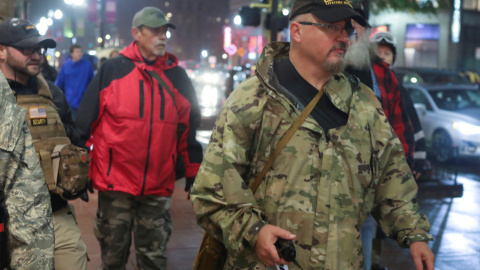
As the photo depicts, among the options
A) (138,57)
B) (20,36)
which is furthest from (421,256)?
(138,57)

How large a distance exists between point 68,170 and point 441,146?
11.6 meters

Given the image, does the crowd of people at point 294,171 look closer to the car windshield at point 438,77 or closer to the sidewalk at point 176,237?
the sidewalk at point 176,237

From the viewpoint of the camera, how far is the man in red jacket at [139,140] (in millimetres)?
5289

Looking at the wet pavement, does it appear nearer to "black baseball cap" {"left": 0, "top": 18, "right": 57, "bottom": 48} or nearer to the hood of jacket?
the hood of jacket

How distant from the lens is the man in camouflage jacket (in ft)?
9.51

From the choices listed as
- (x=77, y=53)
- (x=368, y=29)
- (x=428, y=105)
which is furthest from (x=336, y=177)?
(x=428, y=105)

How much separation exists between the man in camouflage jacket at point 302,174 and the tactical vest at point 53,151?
1.36m

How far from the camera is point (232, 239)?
2.80 meters

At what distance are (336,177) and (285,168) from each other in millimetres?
213

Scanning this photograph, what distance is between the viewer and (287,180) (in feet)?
9.59

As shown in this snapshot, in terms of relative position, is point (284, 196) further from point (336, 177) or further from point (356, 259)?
point (356, 259)

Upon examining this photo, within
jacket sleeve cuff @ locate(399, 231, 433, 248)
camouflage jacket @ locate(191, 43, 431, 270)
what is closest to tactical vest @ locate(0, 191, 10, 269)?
camouflage jacket @ locate(191, 43, 431, 270)

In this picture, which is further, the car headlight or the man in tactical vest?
the car headlight

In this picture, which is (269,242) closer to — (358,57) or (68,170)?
(68,170)
